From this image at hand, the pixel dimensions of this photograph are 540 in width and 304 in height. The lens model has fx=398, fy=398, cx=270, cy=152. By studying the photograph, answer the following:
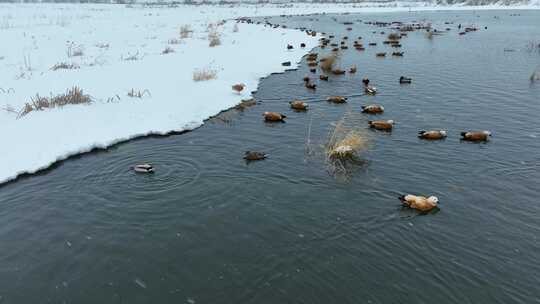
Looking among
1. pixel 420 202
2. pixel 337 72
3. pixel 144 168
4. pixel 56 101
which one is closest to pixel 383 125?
pixel 420 202

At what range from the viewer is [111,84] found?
18.4m

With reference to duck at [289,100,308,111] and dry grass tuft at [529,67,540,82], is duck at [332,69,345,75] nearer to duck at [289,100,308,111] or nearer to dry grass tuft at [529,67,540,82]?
duck at [289,100,308,111]

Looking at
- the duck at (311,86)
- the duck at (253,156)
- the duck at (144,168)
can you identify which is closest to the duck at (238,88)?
the duck at (311,86)

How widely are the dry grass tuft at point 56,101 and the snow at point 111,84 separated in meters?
0.34

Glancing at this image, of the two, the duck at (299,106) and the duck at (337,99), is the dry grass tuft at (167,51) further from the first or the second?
the duck at (337,99)

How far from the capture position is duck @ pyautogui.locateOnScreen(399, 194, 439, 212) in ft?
28.5

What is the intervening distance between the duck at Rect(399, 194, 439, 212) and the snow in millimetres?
8196

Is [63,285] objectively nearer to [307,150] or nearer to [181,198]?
[181,198]

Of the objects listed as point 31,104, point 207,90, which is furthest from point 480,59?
point 31,104

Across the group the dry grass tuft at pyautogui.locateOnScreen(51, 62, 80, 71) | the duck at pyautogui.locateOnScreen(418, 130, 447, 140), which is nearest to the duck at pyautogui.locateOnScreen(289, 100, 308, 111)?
the duck at pyautogui.locateOnScreen(418, 130, 447, 140)

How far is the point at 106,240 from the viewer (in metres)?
7.88

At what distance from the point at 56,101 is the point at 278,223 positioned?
36.6ft

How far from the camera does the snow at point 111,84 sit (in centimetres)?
1241

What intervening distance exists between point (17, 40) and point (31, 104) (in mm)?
18007
